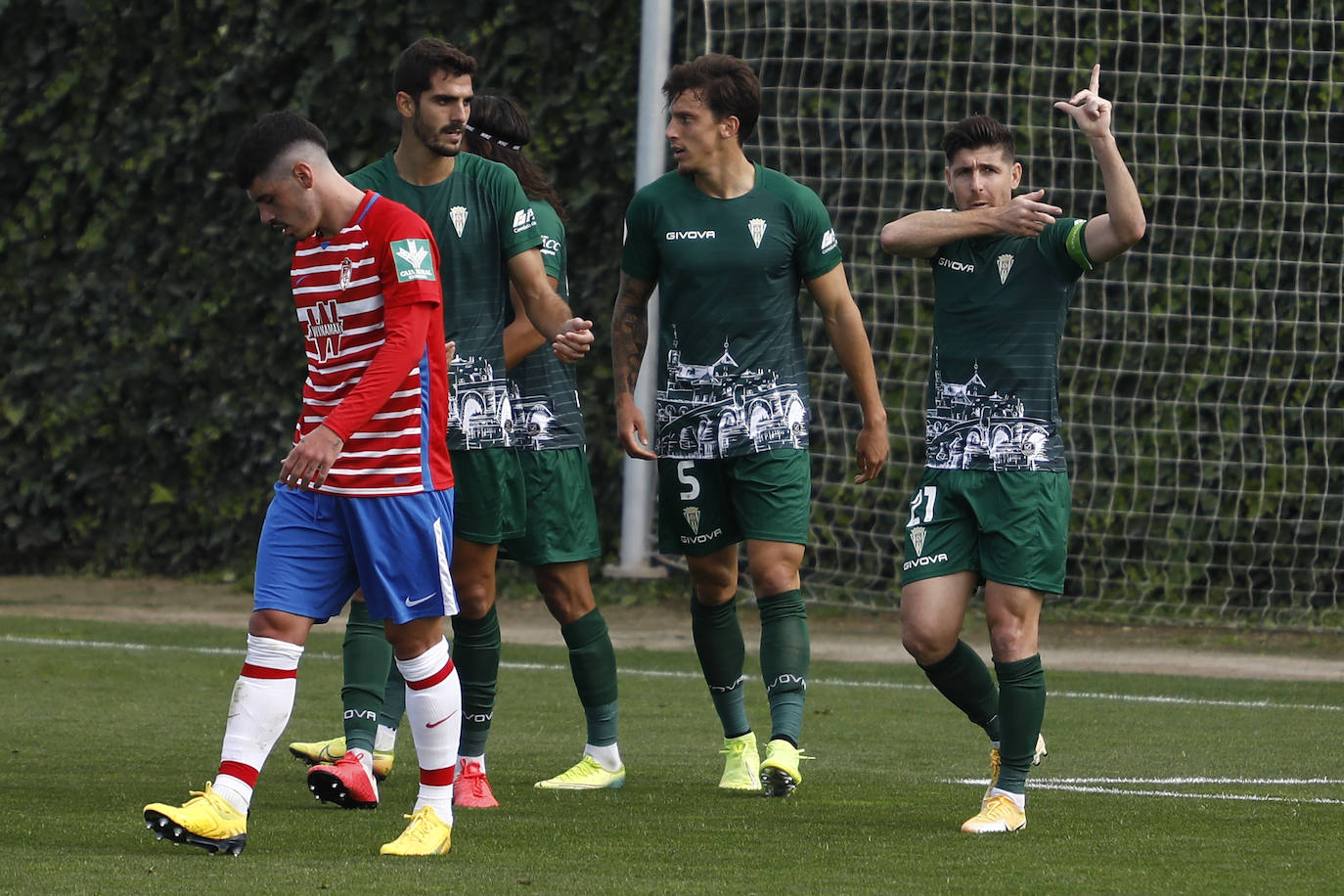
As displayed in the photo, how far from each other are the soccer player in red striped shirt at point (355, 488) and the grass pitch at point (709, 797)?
0.97ft

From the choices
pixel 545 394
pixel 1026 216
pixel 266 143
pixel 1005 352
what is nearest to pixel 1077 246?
pixel 1026 216

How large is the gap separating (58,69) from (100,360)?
188 cm

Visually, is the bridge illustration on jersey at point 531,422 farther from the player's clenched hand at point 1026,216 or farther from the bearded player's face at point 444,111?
the player's clenched hand at point 1026,216

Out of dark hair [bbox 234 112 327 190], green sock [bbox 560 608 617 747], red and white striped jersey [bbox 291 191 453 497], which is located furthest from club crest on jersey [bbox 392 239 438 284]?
Result: green sock [bbox 560 608 617 747]

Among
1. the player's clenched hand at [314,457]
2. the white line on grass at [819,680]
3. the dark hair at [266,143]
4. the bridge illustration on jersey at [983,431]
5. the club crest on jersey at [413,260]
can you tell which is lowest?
the white line on grass at [819,680]

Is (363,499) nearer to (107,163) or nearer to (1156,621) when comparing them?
(1156,621)

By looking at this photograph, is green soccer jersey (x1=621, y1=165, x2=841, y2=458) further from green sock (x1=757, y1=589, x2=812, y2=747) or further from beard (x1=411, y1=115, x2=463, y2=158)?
beard (x1=411, y1=115, x2=463, y2=158)

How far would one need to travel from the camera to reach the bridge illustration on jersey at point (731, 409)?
603 cm

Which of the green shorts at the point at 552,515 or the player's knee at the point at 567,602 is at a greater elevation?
the green shorts at the point at 552,515

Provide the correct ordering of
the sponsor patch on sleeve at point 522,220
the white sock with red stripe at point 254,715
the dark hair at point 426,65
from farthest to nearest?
1. the sponsor patch on sleeve at point 522,220
2. the dark hair at point 426,65
3. the white sock with red stripe at point 254,715

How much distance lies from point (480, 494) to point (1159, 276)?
19.4ft

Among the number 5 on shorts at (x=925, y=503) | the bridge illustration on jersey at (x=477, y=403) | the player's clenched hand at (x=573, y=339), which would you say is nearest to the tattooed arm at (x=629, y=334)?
the bridge illustration on jersey at (x=477, y=403)

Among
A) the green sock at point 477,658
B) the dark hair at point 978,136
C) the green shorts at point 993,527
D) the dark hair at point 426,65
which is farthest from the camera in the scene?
the green sock at point 477,658

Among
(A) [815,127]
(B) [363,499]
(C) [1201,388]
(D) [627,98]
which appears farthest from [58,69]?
(B) [363,499]
